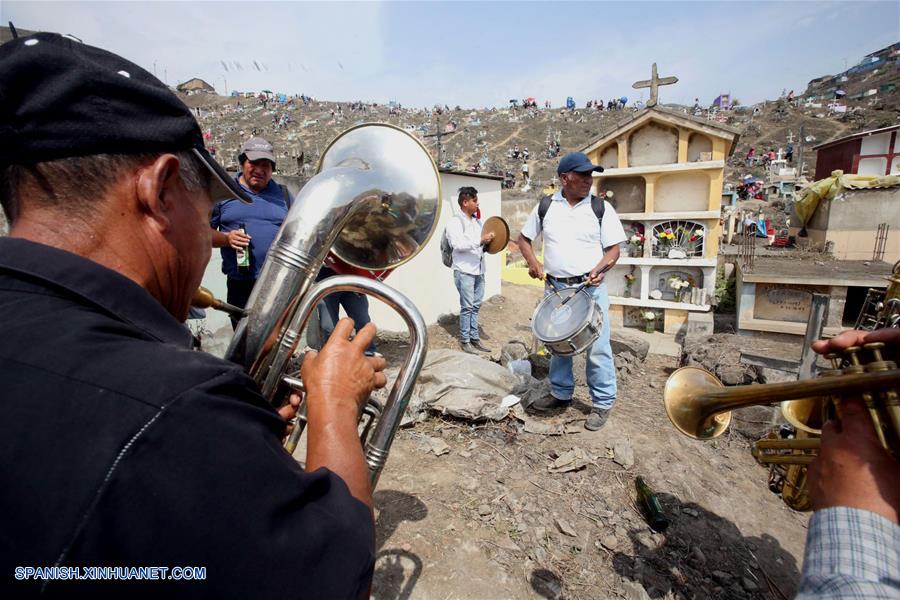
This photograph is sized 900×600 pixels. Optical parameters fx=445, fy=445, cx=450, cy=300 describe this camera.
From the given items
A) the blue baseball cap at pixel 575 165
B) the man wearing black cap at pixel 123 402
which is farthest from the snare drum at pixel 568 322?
the man wearing black cap at pixel 123 402

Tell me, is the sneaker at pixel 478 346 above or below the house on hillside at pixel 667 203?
→ below

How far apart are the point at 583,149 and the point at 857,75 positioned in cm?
7581

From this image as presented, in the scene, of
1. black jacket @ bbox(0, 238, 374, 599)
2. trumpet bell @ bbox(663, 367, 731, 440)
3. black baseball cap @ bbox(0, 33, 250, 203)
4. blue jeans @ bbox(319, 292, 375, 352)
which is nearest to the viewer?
black jacket @ bbox(0, 238, 374, 599)

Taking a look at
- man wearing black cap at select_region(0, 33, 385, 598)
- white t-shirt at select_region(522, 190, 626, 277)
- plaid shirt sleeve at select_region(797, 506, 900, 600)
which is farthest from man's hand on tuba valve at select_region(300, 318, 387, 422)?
white t-shirt at select_region(522, 190, 626, 277)

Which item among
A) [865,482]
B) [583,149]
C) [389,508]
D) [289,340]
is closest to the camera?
[865,482]

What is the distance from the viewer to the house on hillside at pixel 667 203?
24.5 feet

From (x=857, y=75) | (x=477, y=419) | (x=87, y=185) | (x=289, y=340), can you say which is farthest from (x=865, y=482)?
(x=857, y=75)

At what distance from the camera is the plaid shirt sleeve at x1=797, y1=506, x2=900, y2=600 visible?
93cm

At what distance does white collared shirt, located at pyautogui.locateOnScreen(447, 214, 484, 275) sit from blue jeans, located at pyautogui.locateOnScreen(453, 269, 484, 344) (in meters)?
0.10

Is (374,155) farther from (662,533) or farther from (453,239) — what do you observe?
(453,239)

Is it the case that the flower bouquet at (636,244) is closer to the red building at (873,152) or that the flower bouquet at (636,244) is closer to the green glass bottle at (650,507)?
the green glass bottle at (650,507)

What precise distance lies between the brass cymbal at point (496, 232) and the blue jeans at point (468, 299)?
64 centimetres

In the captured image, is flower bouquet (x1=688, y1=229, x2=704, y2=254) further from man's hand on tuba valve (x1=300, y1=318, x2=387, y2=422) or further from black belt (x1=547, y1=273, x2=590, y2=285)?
man's hand on tuba valve (x1=300, y1=318, x2=387, y2=422)

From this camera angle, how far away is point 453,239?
634 centimetres
